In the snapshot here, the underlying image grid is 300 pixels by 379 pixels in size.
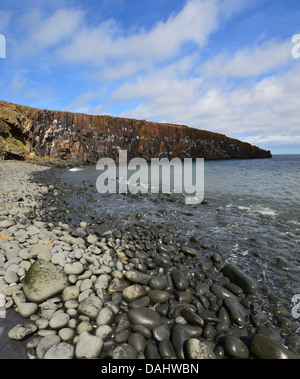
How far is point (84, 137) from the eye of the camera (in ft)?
128

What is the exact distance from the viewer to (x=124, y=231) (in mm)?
6859

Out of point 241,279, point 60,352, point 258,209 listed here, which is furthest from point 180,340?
point 258,209

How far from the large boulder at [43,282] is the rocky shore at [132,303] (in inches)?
0.7

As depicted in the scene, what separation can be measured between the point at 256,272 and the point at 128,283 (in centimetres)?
329

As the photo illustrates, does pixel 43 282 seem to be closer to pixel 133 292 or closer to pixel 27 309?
pixel 27 309

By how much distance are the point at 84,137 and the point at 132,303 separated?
131ft

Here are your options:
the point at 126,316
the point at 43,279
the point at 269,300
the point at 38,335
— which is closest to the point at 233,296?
the point at 269,300

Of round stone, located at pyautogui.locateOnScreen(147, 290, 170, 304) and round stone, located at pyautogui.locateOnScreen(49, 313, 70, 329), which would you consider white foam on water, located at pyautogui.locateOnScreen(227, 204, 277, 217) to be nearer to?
round stone, located at pyautogui.locateOnScreen(147, 290, 170, 304)

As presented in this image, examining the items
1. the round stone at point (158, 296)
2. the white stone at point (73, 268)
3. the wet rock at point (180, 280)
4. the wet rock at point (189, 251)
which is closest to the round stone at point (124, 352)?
the round stone at point (158, 296)

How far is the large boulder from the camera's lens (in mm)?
3462

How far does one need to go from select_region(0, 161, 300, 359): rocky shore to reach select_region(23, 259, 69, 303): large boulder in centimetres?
2

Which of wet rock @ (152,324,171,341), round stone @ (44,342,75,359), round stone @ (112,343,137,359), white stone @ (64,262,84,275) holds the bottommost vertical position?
wet rock @ (152,324,171,341)

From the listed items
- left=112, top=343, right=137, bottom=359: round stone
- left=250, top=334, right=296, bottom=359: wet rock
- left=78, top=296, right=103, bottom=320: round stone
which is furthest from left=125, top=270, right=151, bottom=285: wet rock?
left=250, top=334, right=296, bottom=359: wet rock

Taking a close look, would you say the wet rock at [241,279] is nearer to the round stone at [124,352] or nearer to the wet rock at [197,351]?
the wet rock at [197,351]
